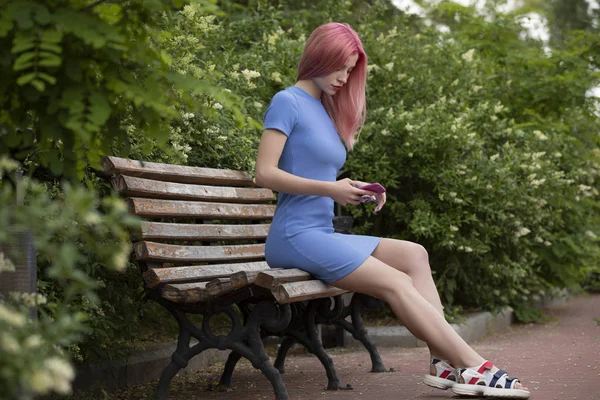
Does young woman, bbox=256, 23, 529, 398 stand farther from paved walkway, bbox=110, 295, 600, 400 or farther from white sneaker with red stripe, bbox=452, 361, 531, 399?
paved walkway, bbox=110, 295, 600, 400

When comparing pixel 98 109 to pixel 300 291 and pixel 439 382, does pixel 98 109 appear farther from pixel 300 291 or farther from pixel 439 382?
pixel 439 382

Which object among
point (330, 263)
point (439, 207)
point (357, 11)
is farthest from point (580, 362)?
point (357, 11)

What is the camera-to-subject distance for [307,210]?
4.30 meters

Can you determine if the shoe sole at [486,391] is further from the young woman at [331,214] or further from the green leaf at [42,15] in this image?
the green leaf at [42,15]

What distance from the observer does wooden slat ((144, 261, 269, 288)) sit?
13.6 feet

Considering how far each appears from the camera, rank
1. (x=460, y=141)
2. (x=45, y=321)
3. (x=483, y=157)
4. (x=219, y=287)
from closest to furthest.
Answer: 1. (x=45, y=321)
2. (x=219, y=287)
3. (x=460, y=141)
4. (x=483, y=157)

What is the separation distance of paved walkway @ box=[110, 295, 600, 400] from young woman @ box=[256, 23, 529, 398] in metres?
0.34

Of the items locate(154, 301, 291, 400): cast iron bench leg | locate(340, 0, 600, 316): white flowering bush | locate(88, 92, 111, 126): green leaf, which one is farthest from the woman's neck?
locate(340, 0, 600, 316): white flowering bush

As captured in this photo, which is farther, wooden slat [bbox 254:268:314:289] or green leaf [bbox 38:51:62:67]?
wooden slat [bbox 254:268:314:289]

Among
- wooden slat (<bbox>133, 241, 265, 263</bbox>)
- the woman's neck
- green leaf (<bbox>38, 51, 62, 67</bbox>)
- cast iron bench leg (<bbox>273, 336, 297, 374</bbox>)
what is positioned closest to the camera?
green leaf (<bbox>38, 51, 62, 67</bbox>)

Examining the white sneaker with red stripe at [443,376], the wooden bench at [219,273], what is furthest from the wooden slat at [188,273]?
the white sneaker with red stripe at [443,376]

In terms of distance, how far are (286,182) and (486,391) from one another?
1.28 meters

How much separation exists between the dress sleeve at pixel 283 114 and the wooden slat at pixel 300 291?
2.39 feet

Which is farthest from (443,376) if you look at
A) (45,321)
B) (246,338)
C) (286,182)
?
(45,321)
